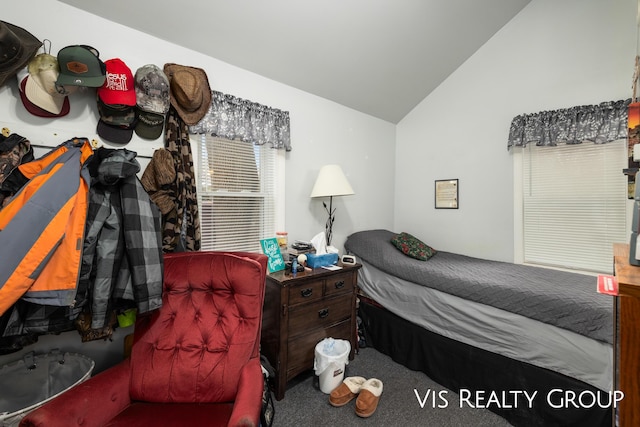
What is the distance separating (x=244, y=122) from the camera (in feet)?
7.06

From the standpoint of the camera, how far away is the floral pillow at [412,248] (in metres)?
2.56

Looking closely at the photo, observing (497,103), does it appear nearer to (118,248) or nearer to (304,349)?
(304,349)

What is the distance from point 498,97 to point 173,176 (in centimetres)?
312

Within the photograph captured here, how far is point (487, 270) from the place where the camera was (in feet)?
7.27

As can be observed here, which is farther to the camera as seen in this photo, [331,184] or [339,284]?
[331,184]

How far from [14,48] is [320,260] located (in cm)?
207

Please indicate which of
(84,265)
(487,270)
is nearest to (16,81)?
(84,265)

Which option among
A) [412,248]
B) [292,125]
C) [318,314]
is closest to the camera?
[318,314]

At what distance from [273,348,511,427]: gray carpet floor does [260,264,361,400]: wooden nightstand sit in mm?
142

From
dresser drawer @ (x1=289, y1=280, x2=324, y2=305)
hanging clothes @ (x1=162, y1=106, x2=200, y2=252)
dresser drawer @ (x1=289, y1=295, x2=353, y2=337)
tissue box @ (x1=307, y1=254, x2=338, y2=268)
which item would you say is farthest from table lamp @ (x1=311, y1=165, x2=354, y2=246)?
hanging clothes @ (x1=162, y1=106, x2=200, y2=252)

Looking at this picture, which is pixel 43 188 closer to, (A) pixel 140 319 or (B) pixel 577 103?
(A) pixel 140 319

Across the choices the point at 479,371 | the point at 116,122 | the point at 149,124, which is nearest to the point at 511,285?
the point at 479,371

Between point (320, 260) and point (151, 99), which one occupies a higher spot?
point (151, 99)

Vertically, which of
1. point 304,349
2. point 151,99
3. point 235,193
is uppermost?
point 151,99
